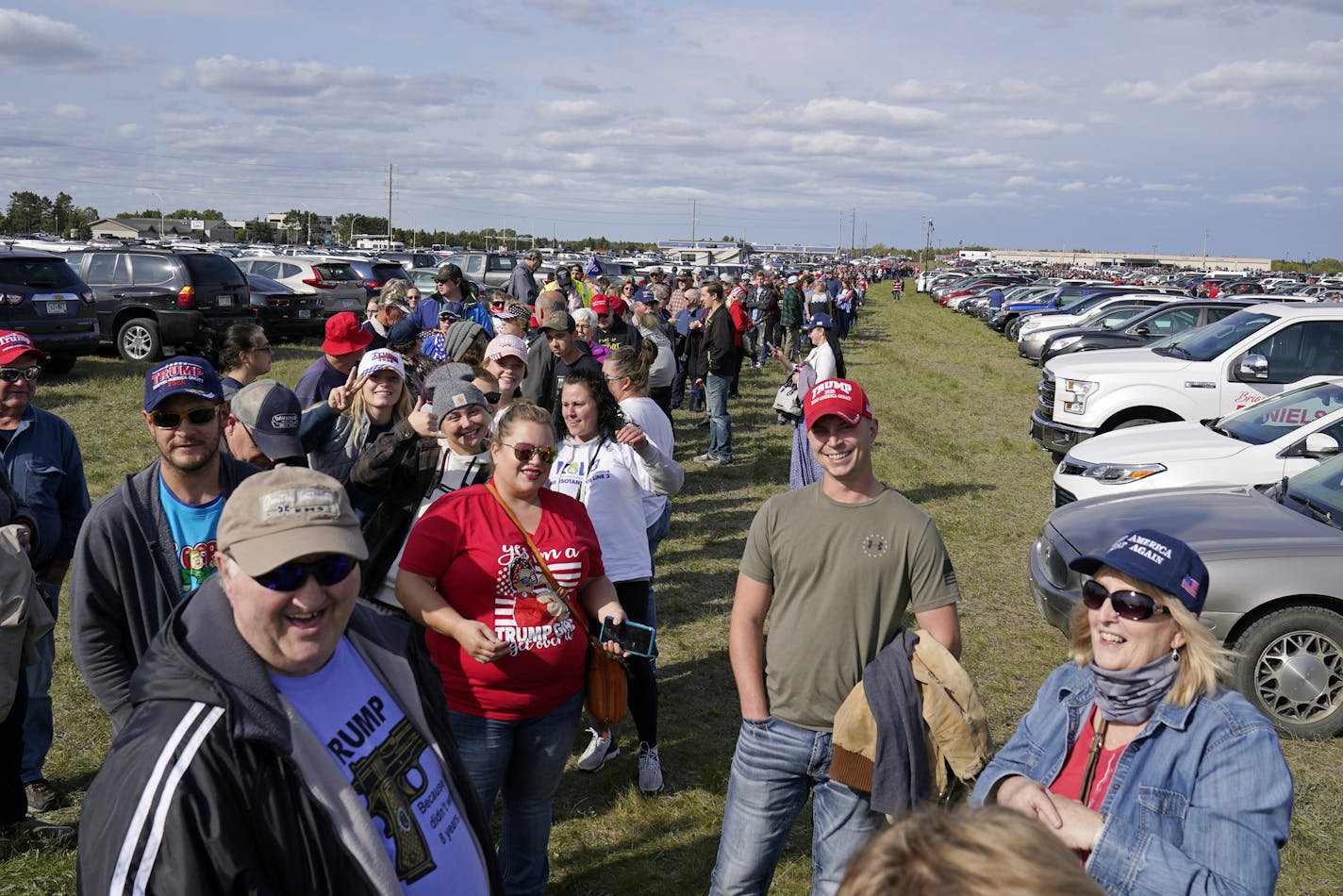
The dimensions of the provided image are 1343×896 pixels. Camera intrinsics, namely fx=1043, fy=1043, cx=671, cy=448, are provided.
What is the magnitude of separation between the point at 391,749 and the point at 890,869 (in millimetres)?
1198

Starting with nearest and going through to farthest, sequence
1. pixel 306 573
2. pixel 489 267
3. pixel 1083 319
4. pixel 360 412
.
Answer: pixel 306 573, pixel 360 412, pixel 1083 319, pixel 489 267

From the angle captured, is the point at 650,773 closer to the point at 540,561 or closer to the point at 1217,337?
the point at 540,561

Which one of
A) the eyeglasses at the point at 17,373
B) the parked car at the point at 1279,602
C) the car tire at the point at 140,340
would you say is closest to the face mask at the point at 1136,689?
the parked car at the point at 1279,602

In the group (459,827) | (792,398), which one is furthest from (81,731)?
(792,398)

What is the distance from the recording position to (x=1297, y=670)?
5691mm

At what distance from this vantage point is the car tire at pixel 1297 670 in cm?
562

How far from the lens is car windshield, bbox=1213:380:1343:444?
27.1 feet

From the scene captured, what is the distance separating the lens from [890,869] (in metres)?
1.29

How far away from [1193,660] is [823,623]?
1.06 meters

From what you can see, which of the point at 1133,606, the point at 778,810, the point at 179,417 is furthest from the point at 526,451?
the point at 1133,606

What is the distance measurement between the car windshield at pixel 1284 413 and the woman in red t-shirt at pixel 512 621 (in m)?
6.78

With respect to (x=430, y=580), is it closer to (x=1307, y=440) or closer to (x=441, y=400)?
(x=441, y=400)

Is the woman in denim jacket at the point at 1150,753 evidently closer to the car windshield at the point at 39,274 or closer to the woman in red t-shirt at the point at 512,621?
the woman in red t-shirt at the point at 512,621

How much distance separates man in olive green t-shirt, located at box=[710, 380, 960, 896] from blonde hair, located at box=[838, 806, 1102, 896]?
182 cm
